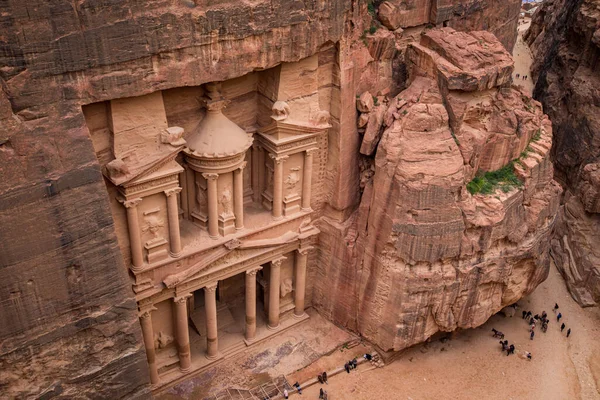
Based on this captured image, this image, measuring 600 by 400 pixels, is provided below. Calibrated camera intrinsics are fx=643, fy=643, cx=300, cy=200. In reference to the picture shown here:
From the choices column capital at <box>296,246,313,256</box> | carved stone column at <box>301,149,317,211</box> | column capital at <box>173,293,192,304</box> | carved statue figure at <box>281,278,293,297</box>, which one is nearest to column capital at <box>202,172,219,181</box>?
carved stone column at <box>301,149,317,211</box>

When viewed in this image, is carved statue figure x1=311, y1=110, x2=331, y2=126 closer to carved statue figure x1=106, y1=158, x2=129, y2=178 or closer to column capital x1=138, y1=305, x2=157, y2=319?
carved statue figure x1=106, y1=158, x2=129, y2=178

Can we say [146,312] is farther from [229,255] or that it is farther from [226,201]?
[226,201]

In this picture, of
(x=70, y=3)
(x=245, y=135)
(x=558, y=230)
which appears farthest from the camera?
(x=558, y=230)

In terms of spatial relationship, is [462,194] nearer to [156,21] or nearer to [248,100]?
[248,100]

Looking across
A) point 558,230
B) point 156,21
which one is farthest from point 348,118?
point 558,230

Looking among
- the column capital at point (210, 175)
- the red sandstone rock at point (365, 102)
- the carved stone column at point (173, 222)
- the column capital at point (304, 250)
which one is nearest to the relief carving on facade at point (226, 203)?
the column capital at point (210, 175)
